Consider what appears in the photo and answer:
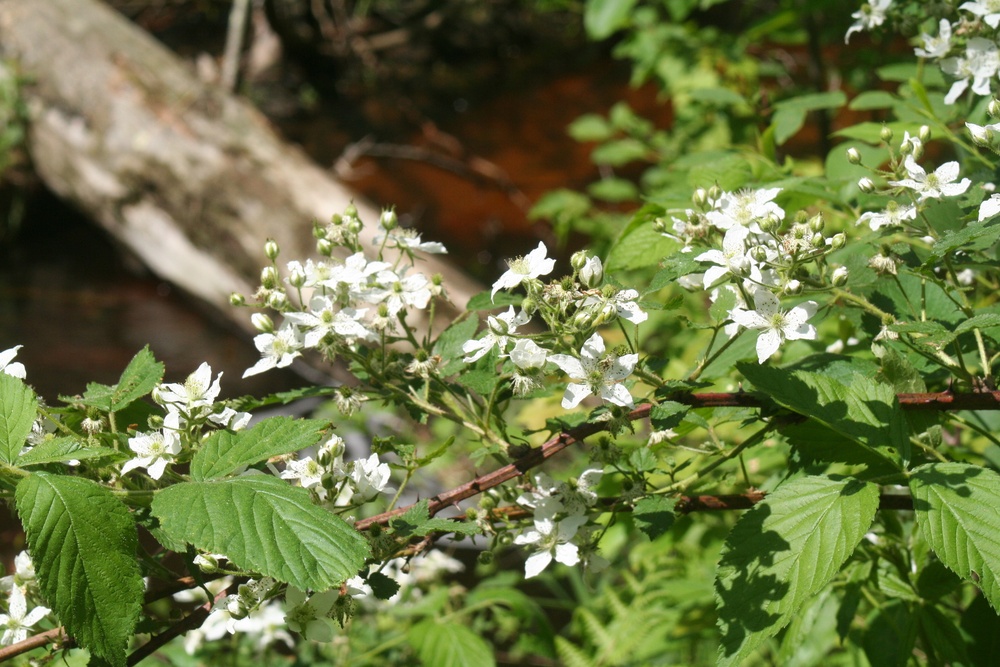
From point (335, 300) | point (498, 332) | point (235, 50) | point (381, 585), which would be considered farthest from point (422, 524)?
point (235, 50)

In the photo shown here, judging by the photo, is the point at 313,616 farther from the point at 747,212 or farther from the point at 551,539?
the point at 747,212

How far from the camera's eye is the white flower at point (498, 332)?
3.14ft

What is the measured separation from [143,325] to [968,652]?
5126 mm

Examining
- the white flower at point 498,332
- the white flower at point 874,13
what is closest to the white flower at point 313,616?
the white flower at point 498,332

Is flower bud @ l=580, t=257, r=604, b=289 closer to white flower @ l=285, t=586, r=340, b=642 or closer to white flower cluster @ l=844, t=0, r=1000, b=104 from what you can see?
white flower @ l=285, t=586, r=340, b=642

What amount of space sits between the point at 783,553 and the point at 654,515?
0.15 m

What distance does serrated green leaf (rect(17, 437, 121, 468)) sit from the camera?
85 cm

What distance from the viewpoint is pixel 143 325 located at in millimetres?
5418

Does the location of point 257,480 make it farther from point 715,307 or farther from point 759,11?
point 759,11

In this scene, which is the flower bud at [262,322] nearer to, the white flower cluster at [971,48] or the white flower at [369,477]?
the white flower at [369,477]

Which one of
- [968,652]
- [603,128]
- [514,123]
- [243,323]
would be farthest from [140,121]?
[968,652]

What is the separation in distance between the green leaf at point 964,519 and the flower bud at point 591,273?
398mm

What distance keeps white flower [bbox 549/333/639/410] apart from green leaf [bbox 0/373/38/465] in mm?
540

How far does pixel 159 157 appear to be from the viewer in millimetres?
4582
